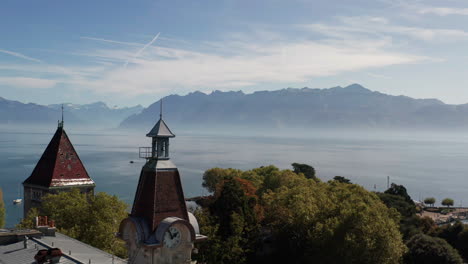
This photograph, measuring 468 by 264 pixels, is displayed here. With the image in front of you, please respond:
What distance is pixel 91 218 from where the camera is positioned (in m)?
43.8

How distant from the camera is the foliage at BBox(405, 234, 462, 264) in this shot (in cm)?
4550

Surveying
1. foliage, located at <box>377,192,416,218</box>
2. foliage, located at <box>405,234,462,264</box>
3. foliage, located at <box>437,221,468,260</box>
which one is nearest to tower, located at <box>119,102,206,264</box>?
foliage, located at <box>405,234,462,264</box>

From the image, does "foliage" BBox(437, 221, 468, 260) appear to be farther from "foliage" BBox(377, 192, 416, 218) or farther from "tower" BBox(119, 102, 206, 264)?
"tower" BBox(119, 102, 206, 264)

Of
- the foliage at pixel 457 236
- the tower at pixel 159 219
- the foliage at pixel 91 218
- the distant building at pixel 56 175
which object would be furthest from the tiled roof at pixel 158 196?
the foliage at pixel 457 236

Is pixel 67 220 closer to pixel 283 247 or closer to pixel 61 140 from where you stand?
pixel 61 140

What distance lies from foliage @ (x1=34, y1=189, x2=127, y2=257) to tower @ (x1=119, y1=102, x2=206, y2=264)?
21084mm

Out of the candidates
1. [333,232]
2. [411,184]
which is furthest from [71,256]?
[411,184]

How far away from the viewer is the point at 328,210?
43875 millimetres

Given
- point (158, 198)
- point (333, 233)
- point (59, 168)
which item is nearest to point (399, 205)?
point (333, 233)

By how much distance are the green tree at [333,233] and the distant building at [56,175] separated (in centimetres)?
2601

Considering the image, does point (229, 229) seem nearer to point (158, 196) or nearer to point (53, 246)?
point (53, 246)

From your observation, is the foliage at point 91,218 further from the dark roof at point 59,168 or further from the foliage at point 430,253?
the foliage at point 430,253

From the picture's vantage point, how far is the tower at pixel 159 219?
66.4 feet

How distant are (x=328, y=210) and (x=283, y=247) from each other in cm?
691
